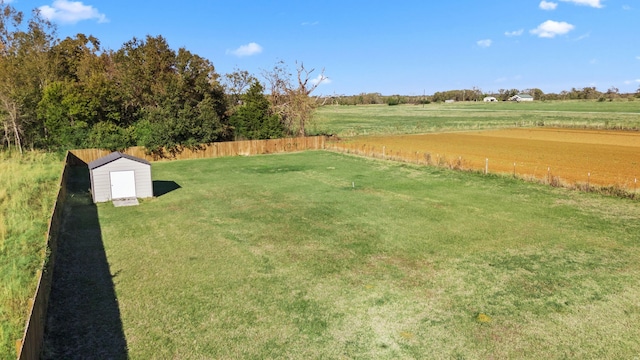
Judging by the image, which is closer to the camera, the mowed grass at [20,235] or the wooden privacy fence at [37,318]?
the wooden privacy fence at [37,318]

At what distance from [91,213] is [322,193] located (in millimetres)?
9407

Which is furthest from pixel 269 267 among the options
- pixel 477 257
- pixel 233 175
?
pixel 233 175

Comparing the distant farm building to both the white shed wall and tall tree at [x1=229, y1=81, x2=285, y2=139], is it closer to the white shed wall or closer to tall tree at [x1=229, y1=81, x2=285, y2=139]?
tall tree at [x1=229, y1=81, x2=285, y2=139]

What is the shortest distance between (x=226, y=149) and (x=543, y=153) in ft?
81.7

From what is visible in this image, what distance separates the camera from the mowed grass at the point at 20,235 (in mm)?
7637

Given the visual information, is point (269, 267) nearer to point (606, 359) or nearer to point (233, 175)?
point (606, 359)

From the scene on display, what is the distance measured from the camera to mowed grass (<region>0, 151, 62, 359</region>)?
7637 mm

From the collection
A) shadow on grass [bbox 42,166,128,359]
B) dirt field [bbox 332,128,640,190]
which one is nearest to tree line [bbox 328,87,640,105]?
dirt field [bbox 332,128,640,190]

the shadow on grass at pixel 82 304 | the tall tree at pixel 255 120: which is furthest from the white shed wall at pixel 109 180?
the tall tree at pixel 255 120

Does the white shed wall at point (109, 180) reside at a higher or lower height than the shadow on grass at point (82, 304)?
higher

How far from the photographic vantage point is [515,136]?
47375mm

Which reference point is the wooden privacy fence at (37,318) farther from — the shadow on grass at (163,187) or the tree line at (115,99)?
the tree line at (115,99)

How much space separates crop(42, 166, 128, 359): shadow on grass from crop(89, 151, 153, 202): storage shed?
13.4ft

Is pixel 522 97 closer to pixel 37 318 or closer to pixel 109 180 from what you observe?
pixel 109 180
